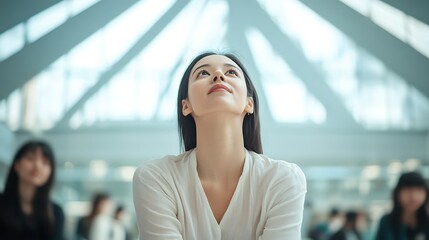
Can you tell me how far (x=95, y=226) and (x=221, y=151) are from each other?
209cm

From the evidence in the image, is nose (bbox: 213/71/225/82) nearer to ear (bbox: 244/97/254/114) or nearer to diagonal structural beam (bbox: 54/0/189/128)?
ear (bbox: 244/97/254/114)

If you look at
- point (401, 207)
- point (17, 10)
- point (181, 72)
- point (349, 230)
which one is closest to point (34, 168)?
point (401, 207)

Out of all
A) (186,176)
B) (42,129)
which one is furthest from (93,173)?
(186,176)

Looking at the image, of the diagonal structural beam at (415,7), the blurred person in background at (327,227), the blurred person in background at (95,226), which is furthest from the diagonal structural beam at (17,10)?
the blurred person in background at (327,227)

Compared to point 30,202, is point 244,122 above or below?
above

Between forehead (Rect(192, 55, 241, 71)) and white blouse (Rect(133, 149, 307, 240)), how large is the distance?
9.6 inches

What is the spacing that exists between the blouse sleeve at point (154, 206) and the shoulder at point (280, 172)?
0.67 ft

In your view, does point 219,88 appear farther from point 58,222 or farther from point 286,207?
point 58,222

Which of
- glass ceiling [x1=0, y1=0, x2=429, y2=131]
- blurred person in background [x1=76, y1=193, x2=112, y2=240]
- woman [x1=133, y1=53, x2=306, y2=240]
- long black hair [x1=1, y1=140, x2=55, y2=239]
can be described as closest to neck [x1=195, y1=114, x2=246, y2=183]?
woman [x1=133, y1=53, x2=306, y2=240]

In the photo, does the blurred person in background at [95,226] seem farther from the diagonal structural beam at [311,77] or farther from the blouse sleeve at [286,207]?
the diagonal structural beam at [311,77]

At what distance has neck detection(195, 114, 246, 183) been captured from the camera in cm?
121

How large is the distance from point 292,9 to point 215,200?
3.05 meters

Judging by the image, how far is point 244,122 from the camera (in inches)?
52.6

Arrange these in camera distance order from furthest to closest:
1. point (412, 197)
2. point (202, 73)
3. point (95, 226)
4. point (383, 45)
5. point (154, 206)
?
1. point (383, 45)
2. point (95, 226)
3. point (412, 197)
4. point (202, 73)
5. point (154, 206)
